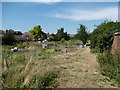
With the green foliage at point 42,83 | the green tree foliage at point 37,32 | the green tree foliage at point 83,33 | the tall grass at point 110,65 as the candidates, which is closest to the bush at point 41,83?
the green foliage at point 42,83

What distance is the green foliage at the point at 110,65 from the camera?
4426mm

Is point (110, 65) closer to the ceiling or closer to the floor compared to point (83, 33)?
closer to the floor

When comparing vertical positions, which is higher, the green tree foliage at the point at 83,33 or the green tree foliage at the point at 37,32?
the green tree foliage at the point at 37,32

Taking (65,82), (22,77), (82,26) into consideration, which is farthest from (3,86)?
(82,26)

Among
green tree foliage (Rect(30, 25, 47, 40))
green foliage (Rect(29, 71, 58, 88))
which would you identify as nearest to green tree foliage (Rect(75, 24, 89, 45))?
green foliage (Rect(29, 71, 58, 88))

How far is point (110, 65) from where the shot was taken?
4.73 meters

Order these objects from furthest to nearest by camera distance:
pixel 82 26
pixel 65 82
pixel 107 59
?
pixel 82 26
pixel 107 59
pixel 65 82

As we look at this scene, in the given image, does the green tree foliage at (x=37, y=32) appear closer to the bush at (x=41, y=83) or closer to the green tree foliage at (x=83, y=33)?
the green tree foliage at (x=83, y=33)

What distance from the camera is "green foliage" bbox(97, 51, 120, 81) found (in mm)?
4426

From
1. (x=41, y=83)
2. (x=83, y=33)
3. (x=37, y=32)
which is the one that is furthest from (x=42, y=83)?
(x=37, y=32)

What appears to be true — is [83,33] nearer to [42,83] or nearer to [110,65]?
[110,65]

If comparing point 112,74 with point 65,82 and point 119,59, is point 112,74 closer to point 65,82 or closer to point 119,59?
point 119,59

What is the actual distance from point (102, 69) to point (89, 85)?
1.55 meters

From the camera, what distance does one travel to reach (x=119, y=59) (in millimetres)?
4434
